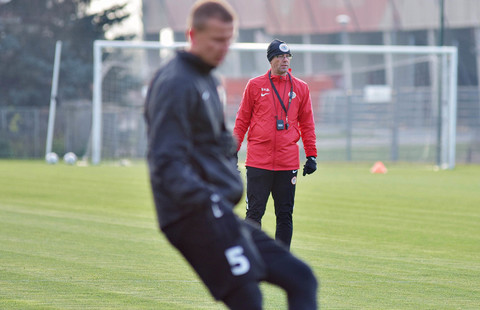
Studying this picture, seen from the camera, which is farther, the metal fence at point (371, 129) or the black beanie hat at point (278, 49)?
the metal fence at point (371, 129)

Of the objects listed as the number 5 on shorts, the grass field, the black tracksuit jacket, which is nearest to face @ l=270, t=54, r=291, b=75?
the grass field

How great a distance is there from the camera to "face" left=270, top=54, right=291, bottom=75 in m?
8.27

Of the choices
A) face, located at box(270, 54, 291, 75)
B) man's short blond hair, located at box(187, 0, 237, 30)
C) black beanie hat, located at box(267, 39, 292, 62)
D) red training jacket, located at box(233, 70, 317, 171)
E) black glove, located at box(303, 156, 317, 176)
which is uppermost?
man's short blond hair, located at box(187, 0, 237, 30)

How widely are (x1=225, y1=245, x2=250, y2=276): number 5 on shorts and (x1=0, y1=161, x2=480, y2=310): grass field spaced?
2.88 meters

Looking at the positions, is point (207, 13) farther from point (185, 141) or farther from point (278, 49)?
point (278, 49)

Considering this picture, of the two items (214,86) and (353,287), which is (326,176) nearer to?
(353,287)

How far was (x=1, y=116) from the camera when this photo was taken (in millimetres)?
37594

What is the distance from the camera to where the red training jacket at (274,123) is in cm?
834

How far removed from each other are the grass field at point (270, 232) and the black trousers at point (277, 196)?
1.86 ft

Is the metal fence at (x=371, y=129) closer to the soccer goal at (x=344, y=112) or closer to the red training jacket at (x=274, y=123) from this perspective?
the soccer goal at (x=344, y=112)

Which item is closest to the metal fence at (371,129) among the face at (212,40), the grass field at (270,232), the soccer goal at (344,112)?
the soccer goal at (344,112)

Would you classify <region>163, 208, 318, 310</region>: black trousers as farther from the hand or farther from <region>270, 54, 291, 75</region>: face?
<region>270, 54, 291, 75</region>: face

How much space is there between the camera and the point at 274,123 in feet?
27.7

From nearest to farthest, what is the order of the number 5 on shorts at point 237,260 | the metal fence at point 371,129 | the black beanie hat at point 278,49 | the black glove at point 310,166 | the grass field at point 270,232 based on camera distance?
the number 5 on shorts at point 237,260, the grass field at point 270,232, the black beanie hat at point 278,49, the black glove at point 310,166, the metal fence at point 371,129
